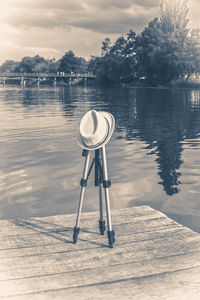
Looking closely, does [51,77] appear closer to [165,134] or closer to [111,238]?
[165,134]

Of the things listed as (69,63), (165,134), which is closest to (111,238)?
(165,134)

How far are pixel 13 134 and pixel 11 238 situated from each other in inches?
631

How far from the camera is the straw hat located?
5051 mm

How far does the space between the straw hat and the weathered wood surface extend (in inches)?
58.6

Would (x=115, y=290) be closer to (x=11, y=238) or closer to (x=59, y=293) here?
(x=59, y=293)

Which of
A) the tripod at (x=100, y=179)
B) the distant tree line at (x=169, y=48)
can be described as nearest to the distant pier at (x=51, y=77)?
the distant tree line at (x=169, y=48)

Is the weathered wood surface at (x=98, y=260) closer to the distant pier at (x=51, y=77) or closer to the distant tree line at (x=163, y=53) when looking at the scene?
the distant tree line at (x=163, y=53)

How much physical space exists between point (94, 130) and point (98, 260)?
1.71m

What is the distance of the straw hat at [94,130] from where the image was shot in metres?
5.05

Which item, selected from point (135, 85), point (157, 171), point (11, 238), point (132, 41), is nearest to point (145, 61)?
point (135, 85)

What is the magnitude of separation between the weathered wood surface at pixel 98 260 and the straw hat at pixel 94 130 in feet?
4.89

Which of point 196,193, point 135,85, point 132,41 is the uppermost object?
point 132,41

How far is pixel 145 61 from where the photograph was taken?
349 ft

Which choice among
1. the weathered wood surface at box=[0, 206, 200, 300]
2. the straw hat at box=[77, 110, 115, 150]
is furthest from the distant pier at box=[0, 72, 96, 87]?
the straw hat at box=[77, 110, 115, 150]
